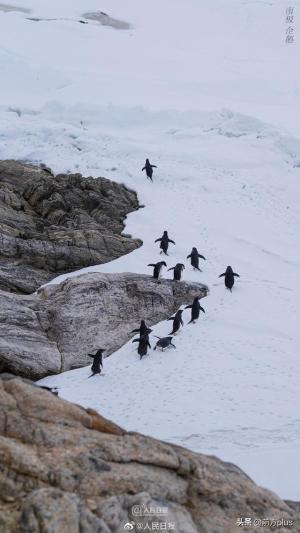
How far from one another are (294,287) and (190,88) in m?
24.8

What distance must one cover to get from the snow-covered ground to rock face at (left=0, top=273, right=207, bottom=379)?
625 mm

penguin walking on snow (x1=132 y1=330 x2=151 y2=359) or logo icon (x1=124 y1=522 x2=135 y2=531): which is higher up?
logo icon (x1=124 y1=522 x2=135 y2=531)

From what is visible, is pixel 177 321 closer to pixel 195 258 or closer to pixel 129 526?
pixel 195 258

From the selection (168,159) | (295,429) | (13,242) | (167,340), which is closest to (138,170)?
(168,159)

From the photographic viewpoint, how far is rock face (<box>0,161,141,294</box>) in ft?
64.3

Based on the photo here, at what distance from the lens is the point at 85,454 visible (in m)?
7.35

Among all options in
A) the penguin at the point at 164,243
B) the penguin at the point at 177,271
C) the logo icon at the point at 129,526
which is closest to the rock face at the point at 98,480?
the logo icon at the point at 129,526

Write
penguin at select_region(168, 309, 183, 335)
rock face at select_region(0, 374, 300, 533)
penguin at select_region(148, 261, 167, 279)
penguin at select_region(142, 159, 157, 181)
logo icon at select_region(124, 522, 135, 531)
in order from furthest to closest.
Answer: penguin at select_region(142, 159, 157, 181)
penguin at select_region(148, 261, 167, 279)
penguin at select_region(168, 309, 183, 335)
logo icon at select_region(124, 522, 135, 531)
rock face at select_region(0, 374, 300, 533)

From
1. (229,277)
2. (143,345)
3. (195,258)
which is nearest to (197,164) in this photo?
(195,258)

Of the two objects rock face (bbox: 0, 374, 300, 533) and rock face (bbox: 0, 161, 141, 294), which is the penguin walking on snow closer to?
rock face (bbox: 0, 161, 141, 294)

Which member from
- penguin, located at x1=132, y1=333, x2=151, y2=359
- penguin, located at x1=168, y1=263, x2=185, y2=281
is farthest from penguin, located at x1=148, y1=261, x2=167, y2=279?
penguin, located at x1=132, y1=333, x2=151, y2=359

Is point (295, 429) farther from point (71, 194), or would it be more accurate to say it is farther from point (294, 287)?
point (71, 194)

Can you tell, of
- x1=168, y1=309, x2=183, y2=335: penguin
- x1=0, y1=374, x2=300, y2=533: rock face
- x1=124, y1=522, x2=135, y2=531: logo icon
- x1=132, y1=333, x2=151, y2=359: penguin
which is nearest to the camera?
x1=0, y1=374, x2=300, y2=533: rock face

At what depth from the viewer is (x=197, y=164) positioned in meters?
30.4
